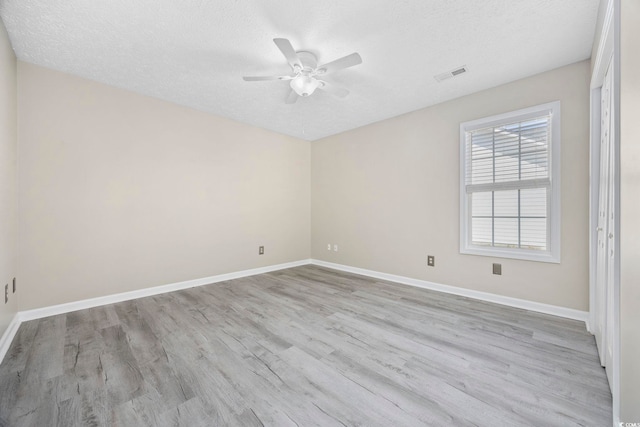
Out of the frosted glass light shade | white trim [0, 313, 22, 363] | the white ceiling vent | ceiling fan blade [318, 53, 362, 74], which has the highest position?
the white ceiling vent

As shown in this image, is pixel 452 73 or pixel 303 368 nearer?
pixel 303 368

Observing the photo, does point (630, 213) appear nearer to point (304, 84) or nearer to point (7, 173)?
point (304, 84)

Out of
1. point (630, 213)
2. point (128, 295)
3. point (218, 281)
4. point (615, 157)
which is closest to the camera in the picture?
point (630, 213)

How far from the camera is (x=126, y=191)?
9.96 feet

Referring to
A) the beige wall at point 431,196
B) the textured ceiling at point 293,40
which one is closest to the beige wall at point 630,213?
the textured ceiling at point 293,40

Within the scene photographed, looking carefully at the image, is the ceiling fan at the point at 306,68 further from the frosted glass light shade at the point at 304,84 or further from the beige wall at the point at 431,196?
the beige wall at the point at 431,196

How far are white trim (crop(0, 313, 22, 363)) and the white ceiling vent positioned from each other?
4311 millimetres

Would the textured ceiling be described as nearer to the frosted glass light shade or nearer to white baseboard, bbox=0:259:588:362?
the frosted glass light shade

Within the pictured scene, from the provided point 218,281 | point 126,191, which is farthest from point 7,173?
point 218,281

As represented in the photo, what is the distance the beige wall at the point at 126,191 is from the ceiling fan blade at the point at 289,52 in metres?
2.04

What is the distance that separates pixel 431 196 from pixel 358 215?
1.24 metres

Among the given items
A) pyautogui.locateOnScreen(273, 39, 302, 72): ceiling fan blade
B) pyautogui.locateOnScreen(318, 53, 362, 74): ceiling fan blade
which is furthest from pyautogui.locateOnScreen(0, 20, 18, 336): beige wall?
pyautogui.locateOnScreen(318, 53, 362, 74): ceiling fan blade

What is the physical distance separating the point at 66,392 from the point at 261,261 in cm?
292

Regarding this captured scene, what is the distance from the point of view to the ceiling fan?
1.99 metres
